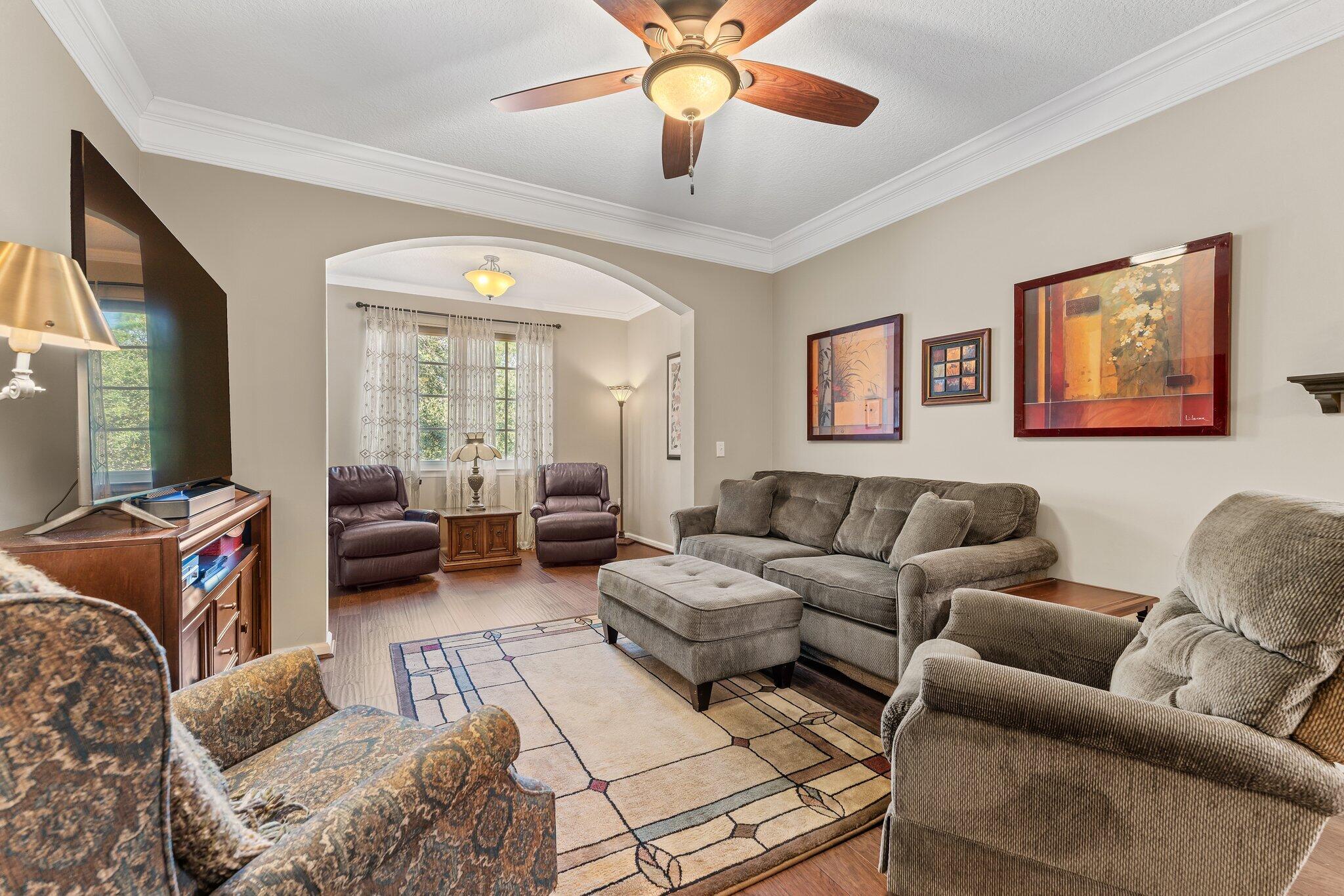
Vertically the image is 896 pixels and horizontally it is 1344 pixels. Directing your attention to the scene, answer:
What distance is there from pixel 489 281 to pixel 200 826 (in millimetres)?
4482

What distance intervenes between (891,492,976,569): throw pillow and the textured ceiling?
1.89m

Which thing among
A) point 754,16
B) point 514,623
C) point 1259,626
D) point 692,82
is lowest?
point 514,623

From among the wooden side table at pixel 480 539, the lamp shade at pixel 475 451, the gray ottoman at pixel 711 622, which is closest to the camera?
the gray ottoman at pixel 711 622

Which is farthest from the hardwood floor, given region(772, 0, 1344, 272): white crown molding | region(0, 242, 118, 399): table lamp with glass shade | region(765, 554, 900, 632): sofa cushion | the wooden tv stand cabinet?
region(772, 0, 1344, 272): white crown molding

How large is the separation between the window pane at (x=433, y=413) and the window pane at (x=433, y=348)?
0.41m

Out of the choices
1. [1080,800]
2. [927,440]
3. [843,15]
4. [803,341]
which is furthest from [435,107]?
[1080,800]

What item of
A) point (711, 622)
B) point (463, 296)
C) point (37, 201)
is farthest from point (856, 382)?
point (463, 296)

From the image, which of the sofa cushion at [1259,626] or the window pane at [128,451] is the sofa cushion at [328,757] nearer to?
the window pane at [128,451]

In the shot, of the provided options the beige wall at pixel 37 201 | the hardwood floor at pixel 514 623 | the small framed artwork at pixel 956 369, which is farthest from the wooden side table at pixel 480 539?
the small framed artwork at pixel 956 369

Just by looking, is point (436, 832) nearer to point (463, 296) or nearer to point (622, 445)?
point (463, 296)

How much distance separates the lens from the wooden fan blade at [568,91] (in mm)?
2096

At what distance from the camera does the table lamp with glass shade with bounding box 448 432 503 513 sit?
5551mm

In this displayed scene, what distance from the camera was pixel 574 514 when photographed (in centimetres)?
548

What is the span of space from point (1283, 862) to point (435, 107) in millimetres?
3668
